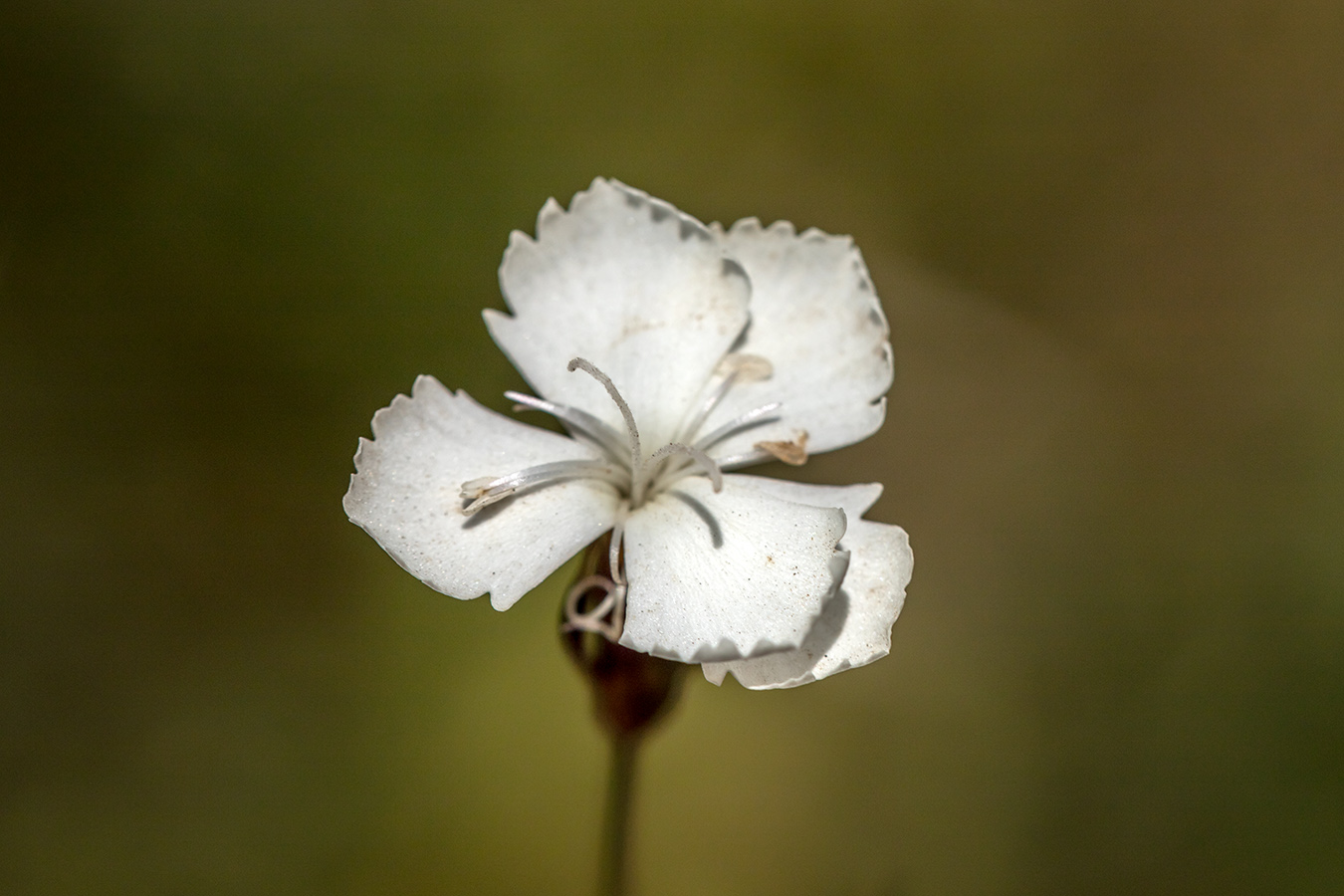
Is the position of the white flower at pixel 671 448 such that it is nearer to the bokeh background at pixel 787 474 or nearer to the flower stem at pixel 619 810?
the flower stem at pixel 619 810

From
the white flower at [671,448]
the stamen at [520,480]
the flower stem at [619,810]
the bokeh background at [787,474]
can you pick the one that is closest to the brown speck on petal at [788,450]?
the white flower at [671,448]

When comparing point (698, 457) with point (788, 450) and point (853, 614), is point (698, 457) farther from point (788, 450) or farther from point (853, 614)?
point (853, 614)

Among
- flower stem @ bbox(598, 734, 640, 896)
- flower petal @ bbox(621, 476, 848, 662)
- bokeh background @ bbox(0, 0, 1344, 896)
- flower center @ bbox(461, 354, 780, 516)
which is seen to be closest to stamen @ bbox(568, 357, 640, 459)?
flower center @ bbox(461, 354, 780, 516)

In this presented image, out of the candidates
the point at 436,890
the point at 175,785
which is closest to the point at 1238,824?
the point at 436,890

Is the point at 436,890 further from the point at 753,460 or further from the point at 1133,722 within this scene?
the point at 1133,722

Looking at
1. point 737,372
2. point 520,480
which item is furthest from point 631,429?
point 737,372
